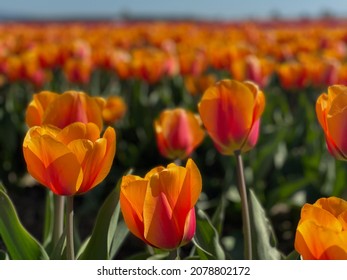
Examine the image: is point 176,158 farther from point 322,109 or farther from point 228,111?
point 322,109

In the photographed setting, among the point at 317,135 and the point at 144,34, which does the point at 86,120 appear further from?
the point at 144,34

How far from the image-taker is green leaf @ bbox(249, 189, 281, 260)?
1380mm

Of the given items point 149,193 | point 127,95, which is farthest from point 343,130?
point 127,95

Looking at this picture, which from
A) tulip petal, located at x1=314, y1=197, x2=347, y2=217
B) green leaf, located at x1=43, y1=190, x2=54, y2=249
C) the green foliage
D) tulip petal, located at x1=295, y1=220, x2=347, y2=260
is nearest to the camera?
tulip petal, located at x1=295, y1=220, x2=347, y2=260

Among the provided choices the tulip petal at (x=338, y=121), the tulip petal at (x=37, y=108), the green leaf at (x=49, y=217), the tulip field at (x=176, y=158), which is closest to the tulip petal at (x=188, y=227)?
the tulip field at (x=176, y=158)

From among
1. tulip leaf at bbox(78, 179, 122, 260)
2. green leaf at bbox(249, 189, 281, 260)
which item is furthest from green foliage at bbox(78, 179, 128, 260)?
green leaf at bbox(249, 189, 281, 260)

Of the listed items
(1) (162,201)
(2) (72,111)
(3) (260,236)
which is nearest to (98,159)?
(1) (162,201)

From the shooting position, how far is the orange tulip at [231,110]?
1.29 m

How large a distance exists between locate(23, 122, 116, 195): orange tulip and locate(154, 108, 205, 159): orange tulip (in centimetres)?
50

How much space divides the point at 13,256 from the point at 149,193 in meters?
0.45

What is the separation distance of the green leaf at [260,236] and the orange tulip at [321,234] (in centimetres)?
52

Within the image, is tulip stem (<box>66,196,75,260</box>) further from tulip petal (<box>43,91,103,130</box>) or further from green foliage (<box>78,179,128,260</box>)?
tulip petal (<box>43,91,103,130</box>)

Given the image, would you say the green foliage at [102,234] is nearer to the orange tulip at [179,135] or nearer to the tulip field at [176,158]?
the tulip field at [176,158]

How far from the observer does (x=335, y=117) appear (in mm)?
1100
